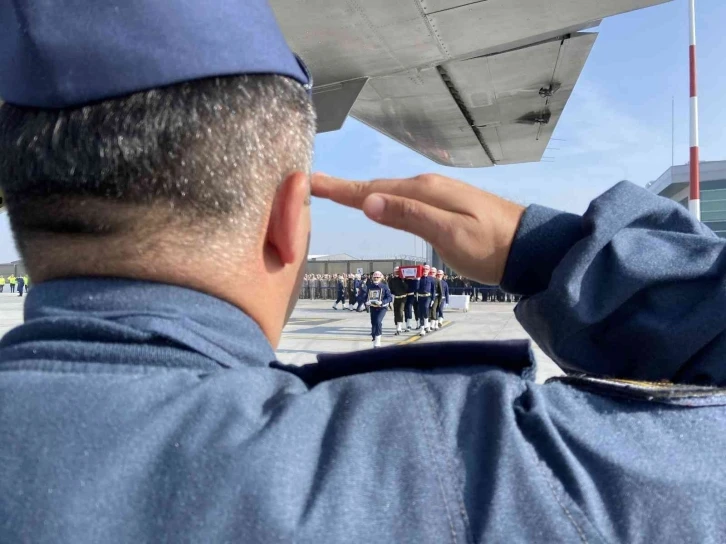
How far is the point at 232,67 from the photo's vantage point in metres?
0.77

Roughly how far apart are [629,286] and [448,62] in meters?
3.47

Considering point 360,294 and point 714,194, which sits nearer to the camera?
point 360,294

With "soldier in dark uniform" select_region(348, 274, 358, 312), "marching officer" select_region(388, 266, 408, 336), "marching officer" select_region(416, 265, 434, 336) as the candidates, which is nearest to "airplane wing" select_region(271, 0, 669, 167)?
"marching officer" select_region(388, 266, 408, 336)

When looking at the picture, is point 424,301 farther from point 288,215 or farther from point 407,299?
point 288,215

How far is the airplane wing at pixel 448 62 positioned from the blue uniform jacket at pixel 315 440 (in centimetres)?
272

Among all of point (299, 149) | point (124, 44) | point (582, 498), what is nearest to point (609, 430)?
point (582, 498)

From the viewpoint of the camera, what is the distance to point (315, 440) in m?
0.62

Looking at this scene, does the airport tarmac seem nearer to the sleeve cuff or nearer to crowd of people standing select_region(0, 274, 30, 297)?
the sleeve cuff

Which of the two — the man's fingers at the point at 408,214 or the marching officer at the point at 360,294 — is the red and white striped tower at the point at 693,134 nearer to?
the man's fingers at the point at 408,214

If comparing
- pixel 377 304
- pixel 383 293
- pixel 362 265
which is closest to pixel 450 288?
pixel 362 265

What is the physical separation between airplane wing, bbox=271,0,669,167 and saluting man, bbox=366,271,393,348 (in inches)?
236

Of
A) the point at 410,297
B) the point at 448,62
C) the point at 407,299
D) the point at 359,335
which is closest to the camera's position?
the point at 448,62

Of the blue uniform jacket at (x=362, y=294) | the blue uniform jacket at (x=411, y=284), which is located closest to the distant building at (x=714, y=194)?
the blue uniform jacket at (x=362, y=294)

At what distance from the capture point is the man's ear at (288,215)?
84 cm
